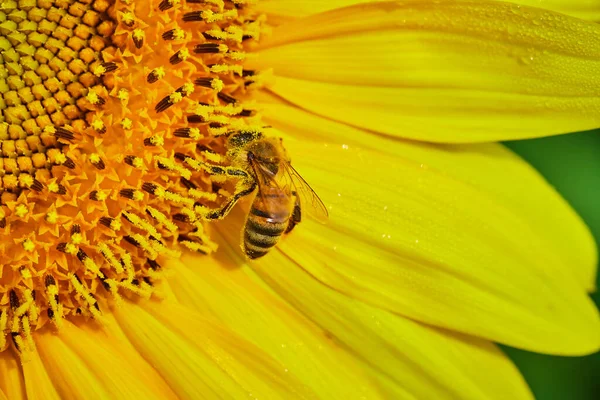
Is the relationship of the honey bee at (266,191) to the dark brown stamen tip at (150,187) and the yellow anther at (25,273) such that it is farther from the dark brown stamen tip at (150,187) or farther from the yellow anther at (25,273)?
the yellow anther at (25,273)

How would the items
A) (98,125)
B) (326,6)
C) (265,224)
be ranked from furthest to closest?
(326,6) → (98,125) → (265,224)

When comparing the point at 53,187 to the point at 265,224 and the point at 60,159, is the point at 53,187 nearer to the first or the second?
the point at 60,159

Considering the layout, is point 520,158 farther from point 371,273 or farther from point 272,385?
point 272,385

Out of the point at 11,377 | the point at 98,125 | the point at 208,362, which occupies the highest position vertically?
the point at 98,125

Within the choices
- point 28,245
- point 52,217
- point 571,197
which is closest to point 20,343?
point 28,245

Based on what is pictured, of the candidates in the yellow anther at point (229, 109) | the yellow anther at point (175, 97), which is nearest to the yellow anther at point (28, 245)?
the yellow anther at point (175, 97)
